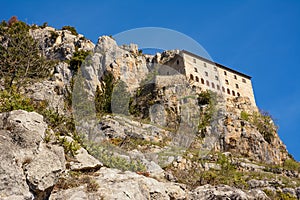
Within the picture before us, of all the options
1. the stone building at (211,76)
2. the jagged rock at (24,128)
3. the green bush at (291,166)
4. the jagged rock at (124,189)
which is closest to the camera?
the jagged rock at (24,128)

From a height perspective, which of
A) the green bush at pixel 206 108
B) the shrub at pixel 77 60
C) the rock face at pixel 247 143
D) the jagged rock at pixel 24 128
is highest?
the shrub at pixel 77 60

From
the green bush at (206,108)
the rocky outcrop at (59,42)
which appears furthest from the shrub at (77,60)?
the green bush at (206,108)

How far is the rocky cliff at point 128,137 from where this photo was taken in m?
9.57

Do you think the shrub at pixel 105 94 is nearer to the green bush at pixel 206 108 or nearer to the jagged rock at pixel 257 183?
the green bush at pixel 206 108

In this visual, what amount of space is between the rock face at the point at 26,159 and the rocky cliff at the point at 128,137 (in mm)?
25

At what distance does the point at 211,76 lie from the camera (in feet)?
176

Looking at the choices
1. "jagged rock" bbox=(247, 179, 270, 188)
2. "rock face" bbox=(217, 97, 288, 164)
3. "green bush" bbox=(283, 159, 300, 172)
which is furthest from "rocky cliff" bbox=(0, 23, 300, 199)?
"green bush" bbox=(283, 159, 300, 172)

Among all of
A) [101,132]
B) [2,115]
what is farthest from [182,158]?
[2,115]

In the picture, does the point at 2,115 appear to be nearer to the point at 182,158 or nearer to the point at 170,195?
the point at 170,195

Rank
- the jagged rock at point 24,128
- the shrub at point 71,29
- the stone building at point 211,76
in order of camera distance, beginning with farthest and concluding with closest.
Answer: the shrub at point 71,29 < the stone building at point 211,76 < the jagged rock at point 24,128

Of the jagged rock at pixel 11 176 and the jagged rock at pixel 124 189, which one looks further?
the jagged rock at pixel 124 189

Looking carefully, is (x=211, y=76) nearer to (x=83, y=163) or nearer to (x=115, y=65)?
(x=115, y=65)

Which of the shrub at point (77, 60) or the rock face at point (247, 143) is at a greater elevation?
the shrub at point (77, 60)

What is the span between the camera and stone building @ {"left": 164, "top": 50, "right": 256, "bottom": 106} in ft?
162
